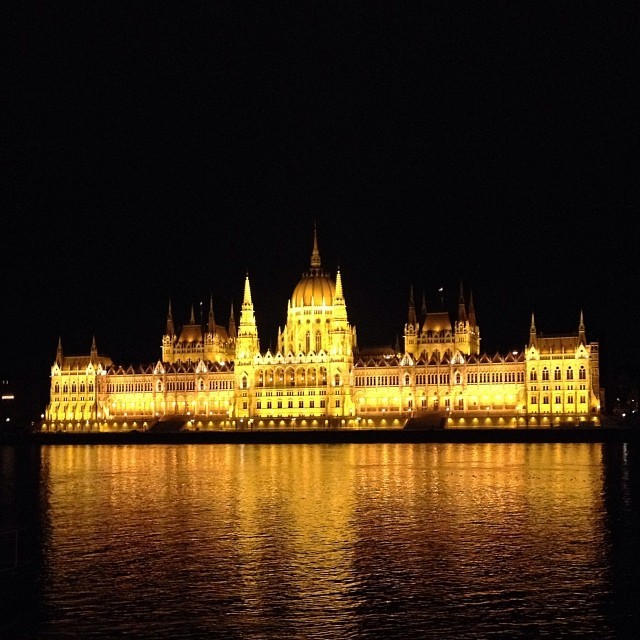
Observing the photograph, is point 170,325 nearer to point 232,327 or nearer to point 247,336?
point 232,327

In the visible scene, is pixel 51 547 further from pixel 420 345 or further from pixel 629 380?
pixel 629 380

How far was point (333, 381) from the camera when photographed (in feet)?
423

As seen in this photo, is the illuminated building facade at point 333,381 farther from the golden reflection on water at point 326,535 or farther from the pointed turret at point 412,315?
the golden reflection on water at point 326,535

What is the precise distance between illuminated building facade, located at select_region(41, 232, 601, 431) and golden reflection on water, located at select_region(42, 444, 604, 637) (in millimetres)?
50725

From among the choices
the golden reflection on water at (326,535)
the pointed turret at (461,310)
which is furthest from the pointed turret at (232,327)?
the golden reflection on water at (326,535)

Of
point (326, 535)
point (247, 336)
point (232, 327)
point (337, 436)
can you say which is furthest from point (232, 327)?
point (326, 535)

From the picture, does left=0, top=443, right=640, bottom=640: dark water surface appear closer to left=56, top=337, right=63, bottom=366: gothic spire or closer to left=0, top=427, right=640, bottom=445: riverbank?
left=0, top=427, right=640, bottom=445: riverbank

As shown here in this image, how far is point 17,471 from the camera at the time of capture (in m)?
73.9

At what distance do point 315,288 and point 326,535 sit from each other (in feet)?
330

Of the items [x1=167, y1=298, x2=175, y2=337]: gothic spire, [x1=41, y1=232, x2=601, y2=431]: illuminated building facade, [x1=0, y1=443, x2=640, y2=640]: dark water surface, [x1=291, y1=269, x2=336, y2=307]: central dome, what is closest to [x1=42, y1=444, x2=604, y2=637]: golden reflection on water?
[x1=0, y1=443, x2=640, y2=640]: dark water surface

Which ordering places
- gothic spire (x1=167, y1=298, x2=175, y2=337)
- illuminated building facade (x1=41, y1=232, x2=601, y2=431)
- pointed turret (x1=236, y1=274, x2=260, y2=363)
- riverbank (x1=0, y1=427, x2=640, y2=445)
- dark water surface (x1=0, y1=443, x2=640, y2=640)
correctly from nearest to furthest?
dark water surface (x1=0, y1=443, x2=640, y2=640), riverbank (x1=0, y1=427, x2=640, y2=445), illuminated building facade (x1=41, y1=232, x2=601, y2=431), pointed turret (x1=236, y1=274, x2=260, y2=363), gothic spire (x1=167, y1=298, x2=175, y2=337)

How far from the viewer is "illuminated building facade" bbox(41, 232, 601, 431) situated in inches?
4813

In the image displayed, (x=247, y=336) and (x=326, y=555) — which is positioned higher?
(x=247, y=336)

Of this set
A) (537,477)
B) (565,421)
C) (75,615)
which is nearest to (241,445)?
(565,421)
